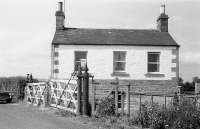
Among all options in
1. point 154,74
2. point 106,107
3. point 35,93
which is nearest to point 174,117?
point 106,107

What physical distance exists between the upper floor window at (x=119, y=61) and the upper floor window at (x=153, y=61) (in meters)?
1.79

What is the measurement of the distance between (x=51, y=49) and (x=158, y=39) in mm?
7598

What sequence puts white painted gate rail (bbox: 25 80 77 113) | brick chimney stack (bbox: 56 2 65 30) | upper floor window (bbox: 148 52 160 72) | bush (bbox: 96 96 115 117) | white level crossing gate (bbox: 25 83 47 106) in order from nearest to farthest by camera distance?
bush (bbox: 96 96 115 117)
white painted gate rail (bbox: 25 80 77 113)
white level crossing gate (bbox: 25 83 47 106)
upper floor window (bbox: 148 52 160 72)
brick chimney stack (bbox: 56 2 65 30)

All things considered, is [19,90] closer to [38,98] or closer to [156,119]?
[38,98]

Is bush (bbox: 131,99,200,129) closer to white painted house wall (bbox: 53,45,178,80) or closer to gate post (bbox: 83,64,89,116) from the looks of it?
gate post (bbox: 83,64,89,116)

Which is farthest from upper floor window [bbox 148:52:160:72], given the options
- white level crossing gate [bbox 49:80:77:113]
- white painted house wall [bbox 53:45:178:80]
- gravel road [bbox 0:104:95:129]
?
gravel road [bbox 0:104:95:129]

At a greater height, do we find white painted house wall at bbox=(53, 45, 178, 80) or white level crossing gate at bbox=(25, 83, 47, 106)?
white painted house wall at bbox=(53, 45, 178, 80)

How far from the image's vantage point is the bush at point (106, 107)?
18594mm

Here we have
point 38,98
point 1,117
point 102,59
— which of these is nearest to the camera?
point 1,117

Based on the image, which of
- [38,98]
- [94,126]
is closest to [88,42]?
[38,98]

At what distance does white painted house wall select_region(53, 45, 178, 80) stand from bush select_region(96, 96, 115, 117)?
1037 cm

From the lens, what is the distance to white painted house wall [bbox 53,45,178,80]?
96.5ft

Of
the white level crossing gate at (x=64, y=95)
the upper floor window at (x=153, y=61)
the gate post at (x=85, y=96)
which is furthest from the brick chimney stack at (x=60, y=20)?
the gate post at (x=85, y=96)

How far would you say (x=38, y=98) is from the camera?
26.7 metres
